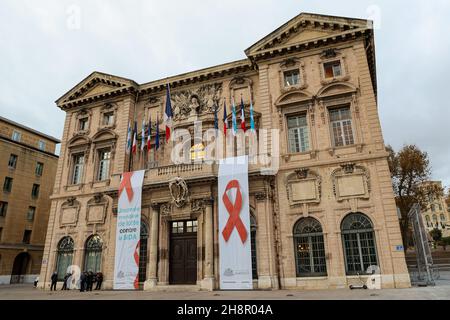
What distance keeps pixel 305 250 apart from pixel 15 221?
105 ft

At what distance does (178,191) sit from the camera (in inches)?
762

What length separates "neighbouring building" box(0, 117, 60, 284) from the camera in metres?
33.8

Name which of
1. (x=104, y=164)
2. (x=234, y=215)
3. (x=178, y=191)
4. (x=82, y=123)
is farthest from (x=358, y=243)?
(x=82, y=123)

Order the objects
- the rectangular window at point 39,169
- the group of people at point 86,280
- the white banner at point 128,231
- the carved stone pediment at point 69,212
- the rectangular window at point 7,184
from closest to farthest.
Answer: the white banner at point 128,231 < the group of people at point 86,280 < the carved stone pediment at point 69,212 < the rectangular window at point 7,184 < the rectangular window at point 39,169

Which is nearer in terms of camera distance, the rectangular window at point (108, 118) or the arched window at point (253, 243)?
the arched window at point (253, 243)

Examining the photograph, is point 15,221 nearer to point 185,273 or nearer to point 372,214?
point 185,273

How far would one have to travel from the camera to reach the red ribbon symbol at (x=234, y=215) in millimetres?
17436

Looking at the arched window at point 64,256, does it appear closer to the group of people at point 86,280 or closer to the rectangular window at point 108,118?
the group of people at point 86,280

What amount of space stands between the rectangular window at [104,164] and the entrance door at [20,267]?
1897cm

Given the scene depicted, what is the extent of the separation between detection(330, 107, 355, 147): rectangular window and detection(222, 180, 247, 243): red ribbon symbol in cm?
637

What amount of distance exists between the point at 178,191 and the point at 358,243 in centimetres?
1031

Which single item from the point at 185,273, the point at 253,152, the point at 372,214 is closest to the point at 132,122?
the point at 253,152

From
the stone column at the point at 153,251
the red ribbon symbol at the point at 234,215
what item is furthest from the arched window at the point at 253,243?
the stone column at the point at 153,251

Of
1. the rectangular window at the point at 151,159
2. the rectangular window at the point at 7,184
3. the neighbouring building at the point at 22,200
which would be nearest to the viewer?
the rectangular window at the point at 151,159
